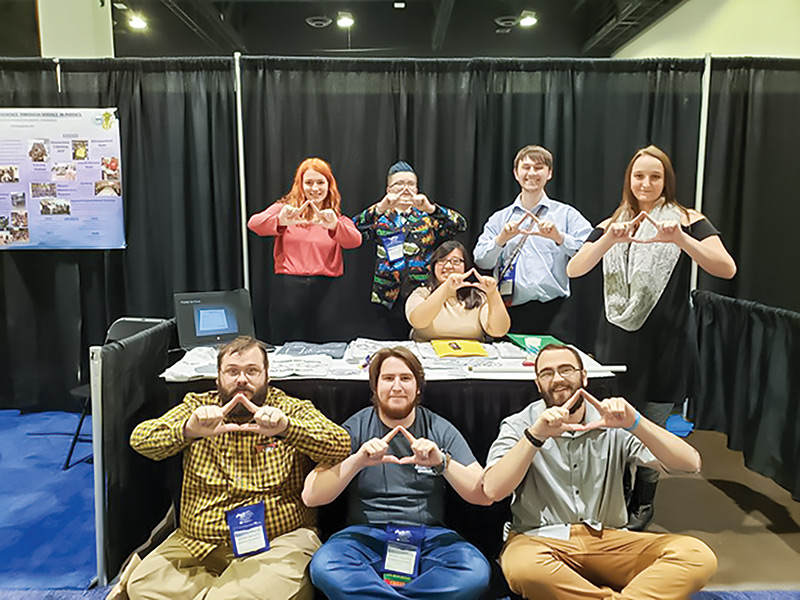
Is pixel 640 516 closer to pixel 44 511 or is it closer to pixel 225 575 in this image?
pixel 225 575

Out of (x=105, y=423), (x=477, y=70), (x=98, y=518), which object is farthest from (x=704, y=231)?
(x=98, y=518)

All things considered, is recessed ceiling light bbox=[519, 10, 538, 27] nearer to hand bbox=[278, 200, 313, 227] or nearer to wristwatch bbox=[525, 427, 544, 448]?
hand bbox=[278, 200, 313, 227]

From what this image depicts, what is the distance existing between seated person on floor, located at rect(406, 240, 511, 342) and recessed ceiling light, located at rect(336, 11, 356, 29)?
148 inches

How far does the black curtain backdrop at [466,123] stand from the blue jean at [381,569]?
2134 mm

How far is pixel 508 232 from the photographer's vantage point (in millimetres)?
2717

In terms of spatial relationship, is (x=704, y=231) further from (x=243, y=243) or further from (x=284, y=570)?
(x=243, y=243)

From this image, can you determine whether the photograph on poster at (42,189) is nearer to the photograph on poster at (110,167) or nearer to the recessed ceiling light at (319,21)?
the photograph on poster at (110,167)

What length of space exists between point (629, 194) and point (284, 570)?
1941mm

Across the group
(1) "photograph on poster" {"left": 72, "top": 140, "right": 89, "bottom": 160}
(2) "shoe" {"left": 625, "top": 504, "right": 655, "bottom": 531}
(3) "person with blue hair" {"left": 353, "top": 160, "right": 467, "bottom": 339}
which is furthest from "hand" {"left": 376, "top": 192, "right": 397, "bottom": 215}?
(1) "photograph on poster" {"left": 72, "top": 140, "right": 89, "bottom": 160}

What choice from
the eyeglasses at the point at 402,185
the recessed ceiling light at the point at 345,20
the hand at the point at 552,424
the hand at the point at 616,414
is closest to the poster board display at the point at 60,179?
the eyeglasses at the point at 402,185

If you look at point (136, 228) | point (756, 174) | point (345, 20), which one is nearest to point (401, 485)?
point (136, 228)

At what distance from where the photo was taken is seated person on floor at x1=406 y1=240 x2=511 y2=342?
2535 mm

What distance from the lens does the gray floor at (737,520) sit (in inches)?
82.4

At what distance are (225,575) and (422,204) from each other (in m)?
1.87
